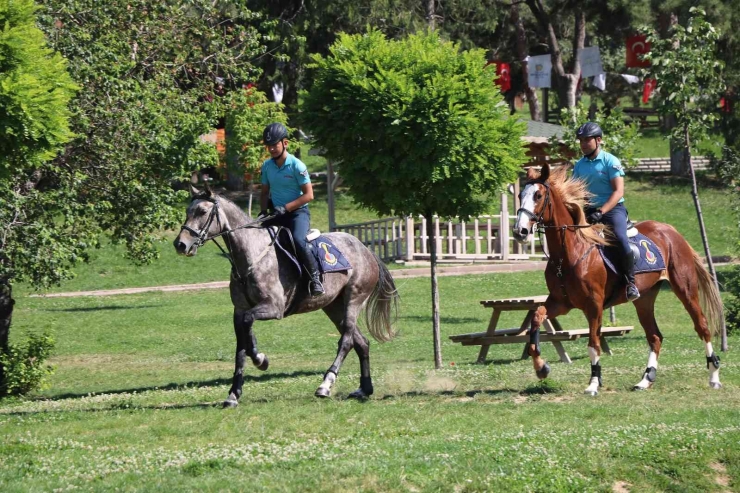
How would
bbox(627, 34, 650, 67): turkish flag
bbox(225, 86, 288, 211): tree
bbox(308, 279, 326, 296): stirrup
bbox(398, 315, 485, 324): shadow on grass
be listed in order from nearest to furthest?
bbox(308, 279, 326, 296): stirrup → bbox(398, 315, 485, 324): shadow on grass → bbox(225, 86, 288, 211): tree → bbox(627, 34, 650, 67): turkish flag

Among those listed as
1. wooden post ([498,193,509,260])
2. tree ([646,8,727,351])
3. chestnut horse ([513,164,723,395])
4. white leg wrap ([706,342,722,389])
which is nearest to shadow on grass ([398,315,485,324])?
tree ([646,8,727,351])

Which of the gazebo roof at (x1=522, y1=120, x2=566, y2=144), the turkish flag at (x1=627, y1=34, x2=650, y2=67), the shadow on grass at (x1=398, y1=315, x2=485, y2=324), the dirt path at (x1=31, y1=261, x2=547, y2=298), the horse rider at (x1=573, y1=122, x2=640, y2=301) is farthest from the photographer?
the turkish flag at (x1=627, y1=34, x2=650, y2=67)

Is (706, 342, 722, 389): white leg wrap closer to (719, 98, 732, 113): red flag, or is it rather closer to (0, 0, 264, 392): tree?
(0, 0, 264, 392): tree

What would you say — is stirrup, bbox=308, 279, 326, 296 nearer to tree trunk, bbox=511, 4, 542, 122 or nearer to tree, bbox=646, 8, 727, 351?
tree, bbox=646, 8, 727, 351

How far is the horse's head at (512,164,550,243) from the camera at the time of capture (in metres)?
12.0

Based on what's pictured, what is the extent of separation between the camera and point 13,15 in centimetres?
1160

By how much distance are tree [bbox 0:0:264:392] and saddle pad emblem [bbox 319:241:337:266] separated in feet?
14.5

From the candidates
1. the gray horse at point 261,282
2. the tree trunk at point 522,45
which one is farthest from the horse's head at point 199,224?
the tree trunk at point 522,45

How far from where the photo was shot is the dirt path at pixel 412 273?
106 ft

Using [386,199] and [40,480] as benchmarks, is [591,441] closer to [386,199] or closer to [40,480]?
[40,480]

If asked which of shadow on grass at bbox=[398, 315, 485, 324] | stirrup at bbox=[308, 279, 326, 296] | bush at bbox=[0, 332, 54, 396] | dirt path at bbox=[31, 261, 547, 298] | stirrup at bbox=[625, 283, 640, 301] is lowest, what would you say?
dirt path at bbox=[31, 261, 547, 298]

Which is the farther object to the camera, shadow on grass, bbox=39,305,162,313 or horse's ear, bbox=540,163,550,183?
shadow on grass, bbox=39,305,162,313

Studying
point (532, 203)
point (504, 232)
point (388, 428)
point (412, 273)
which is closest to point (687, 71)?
point (532, 203)

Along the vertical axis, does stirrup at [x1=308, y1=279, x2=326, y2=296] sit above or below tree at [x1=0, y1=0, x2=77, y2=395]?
below
